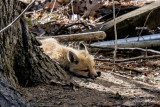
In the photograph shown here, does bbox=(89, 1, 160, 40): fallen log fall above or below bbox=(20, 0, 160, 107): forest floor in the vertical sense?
above

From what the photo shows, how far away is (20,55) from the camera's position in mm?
4270

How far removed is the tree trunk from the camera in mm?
3889

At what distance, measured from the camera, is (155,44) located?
7867mm

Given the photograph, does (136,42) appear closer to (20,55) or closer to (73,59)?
(73,59)

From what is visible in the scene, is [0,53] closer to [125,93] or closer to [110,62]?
[125,93]

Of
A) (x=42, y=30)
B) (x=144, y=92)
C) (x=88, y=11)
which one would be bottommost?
(x=144, y=92)

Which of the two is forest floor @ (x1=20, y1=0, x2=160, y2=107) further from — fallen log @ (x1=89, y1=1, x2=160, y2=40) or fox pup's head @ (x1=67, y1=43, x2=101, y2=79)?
fallen log @ (x1=89, y1=1, x2=160, y2=40)

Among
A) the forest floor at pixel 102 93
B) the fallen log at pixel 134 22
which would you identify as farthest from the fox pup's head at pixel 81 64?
the fallen log at pixel 134 22

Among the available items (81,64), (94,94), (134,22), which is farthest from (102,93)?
(134,22)

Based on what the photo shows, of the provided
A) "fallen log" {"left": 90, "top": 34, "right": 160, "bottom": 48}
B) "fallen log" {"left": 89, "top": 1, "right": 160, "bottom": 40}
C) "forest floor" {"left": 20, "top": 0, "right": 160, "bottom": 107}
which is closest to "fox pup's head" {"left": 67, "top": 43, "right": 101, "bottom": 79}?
"forest floor" {"left": 20, "top": 0, "right": 160, "bottom": 107}

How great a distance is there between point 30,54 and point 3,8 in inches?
34.2

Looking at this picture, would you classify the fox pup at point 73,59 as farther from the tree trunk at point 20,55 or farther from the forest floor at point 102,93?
the tree trunk at point 20,55

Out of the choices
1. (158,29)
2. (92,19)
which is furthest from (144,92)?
(92,19)

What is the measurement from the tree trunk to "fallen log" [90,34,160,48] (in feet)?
10.2
